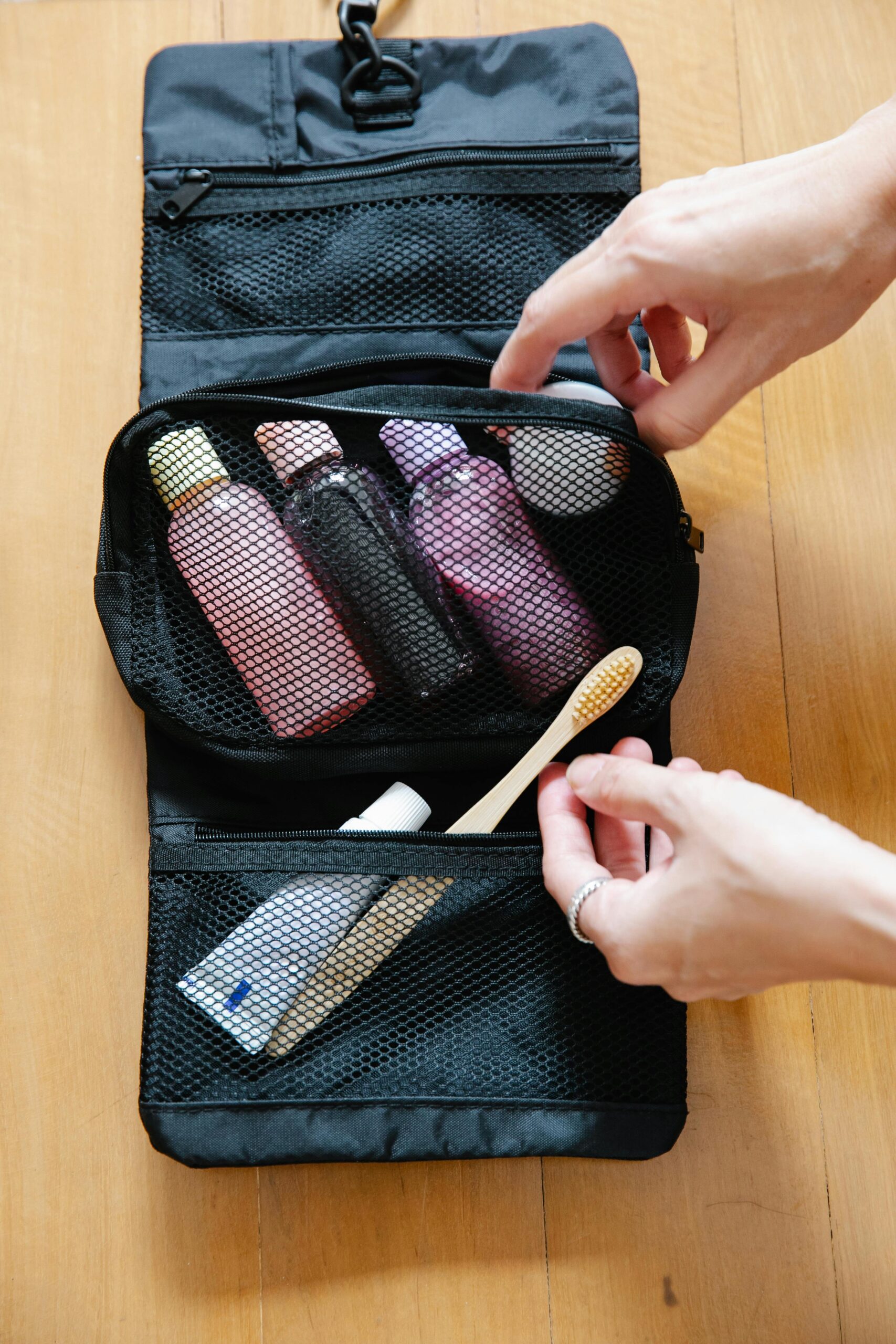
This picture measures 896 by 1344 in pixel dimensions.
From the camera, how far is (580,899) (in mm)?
487

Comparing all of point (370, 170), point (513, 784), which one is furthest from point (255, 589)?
point (370, 170)

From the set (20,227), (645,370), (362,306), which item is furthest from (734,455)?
(20,227)

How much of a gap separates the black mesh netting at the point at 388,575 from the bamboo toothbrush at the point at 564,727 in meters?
0.01

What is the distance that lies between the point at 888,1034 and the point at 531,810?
0.27 meters

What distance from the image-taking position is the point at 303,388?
21.2 inches

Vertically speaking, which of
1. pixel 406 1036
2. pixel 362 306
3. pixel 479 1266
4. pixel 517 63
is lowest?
pixel 479 1266

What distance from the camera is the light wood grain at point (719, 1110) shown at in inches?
22.3

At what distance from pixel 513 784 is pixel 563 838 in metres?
0.04

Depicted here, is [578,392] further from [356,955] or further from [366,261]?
[356,955]

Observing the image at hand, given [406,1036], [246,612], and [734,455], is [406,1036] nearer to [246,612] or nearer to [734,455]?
[246,612]

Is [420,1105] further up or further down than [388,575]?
further down

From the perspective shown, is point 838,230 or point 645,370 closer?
point 838,230

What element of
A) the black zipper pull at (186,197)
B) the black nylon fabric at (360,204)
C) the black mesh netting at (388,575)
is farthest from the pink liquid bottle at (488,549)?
the black zipper pull at (186,197)

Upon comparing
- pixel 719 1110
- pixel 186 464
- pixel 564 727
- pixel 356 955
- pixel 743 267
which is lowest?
pixel 719 1110
